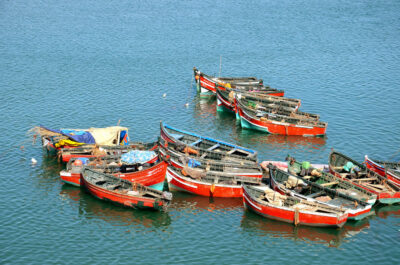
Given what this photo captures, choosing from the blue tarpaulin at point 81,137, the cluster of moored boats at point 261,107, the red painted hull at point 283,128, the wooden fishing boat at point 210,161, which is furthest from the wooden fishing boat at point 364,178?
the blue tarpaulin at point 81,137

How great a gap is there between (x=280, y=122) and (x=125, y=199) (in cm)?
2609

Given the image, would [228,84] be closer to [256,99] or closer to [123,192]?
[256,99]

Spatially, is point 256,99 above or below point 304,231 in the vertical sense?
above

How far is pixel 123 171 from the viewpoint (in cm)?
5266

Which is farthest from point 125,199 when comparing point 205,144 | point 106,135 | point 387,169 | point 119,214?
point 387,169

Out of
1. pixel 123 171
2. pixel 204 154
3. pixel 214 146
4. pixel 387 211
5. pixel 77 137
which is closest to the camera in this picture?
pixel 387 211

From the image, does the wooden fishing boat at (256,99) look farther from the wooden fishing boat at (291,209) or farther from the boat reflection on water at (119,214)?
the boat reflection on water at (119,214)

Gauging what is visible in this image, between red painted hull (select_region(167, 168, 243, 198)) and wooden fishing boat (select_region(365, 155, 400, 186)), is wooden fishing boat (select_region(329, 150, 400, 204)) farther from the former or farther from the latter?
red painted hull (select_region(167, 168, 243, 198))

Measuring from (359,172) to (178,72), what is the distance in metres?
45.8

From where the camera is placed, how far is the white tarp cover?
5881 cm

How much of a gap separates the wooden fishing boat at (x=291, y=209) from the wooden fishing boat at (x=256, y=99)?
24351 millimetres

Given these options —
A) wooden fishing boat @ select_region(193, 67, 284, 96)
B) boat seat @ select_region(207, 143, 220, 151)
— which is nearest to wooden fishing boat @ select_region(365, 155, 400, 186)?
boat seat @ select_region(207, 143, 220, 151)

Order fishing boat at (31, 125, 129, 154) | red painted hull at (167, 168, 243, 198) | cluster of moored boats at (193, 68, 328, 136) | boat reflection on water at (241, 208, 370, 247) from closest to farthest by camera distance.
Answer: boat reflection on water at (241, 208, 370, 247) → red painted hull at (167, 168, 243, 198) → fishing boat at (31, 125, 129, 154) → cluster of moored boats at (193, 68, 328, 136)

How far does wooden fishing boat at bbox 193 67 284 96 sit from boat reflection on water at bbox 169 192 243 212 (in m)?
26.6
